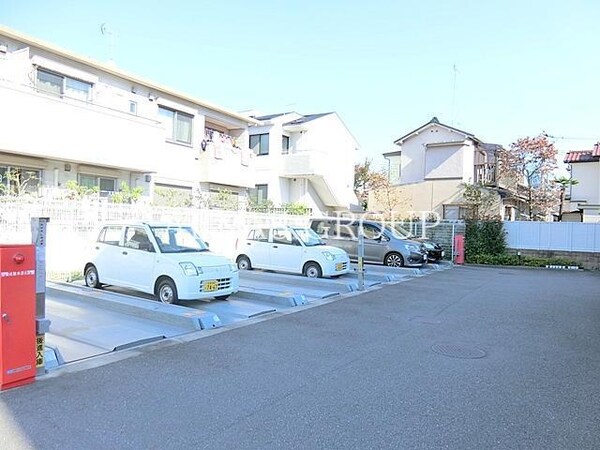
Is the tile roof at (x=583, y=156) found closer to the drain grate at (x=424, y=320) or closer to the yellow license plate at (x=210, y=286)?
the drain grate at (x=424, y=320)

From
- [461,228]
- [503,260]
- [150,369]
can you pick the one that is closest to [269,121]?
[461,228]

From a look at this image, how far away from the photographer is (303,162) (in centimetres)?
2436

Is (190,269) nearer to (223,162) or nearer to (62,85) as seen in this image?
(62,85)

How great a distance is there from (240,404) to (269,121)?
21.9m

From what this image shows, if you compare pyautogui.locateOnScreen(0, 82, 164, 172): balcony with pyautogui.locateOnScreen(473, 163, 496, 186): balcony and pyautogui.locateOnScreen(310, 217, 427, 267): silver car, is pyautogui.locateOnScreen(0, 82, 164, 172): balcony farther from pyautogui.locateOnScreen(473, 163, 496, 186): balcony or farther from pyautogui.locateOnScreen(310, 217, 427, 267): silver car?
pyautogui.locateOnScreen(473, 163, 496, 186): balcony

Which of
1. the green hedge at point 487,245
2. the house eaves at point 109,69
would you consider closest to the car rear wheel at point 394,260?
the green hedge at point 487,245

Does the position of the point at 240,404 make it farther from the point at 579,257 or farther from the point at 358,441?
the point at 579,257

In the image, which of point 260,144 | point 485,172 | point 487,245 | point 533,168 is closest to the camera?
point 487,245

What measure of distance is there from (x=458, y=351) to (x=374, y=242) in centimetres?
985

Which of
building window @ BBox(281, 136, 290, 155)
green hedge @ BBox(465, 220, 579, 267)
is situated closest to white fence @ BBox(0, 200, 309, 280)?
green hedge @ BBox(465, 220, 579, 267)

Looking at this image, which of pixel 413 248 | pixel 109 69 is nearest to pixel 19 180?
pixel 109 69

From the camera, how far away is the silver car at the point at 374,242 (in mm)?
15133

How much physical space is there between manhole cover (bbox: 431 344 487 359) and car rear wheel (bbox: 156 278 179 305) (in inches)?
174

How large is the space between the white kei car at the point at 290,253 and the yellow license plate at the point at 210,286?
412 centimetres
